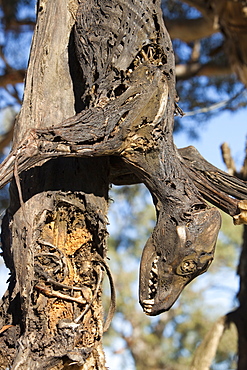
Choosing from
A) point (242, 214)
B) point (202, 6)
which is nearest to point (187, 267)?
point (242, 214)

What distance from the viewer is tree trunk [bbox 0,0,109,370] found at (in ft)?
3.51

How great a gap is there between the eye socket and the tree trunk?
218 mm

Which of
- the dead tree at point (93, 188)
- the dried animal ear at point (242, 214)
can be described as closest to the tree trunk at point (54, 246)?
the dead tree at point (93, 188)

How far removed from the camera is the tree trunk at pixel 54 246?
1.07m

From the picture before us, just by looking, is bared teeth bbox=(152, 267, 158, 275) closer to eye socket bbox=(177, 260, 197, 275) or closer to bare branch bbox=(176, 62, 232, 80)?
eye socket bbox=(177, 260, 197, 275)

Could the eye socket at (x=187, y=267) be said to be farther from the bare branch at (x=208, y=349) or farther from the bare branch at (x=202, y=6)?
the bare branch at (x=202, y=6)

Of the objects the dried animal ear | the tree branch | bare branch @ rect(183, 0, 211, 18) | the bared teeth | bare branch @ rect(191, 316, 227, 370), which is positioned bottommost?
bare branch @ rect(191, 316, 227, 370)

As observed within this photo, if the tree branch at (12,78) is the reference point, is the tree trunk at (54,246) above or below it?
below

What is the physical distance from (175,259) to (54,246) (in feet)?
0.87

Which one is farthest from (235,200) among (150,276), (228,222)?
(228,222)

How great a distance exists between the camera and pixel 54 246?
111 cm

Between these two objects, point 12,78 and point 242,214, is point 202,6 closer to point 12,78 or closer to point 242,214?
point 12,78

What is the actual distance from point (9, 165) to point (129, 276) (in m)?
8.97

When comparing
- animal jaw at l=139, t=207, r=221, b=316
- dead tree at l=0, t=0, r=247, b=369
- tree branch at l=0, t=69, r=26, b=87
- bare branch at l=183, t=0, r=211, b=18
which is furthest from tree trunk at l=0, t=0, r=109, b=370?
tree branch at l=0, t=69, r=26, b=87
